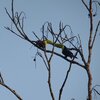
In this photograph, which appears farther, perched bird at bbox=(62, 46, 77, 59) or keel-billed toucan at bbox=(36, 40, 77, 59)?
perched bird at bbox=(62, 46, 77, 59)

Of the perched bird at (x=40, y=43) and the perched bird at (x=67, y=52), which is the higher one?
the perched bird at (x=40, y=43)

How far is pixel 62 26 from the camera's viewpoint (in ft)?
18.0

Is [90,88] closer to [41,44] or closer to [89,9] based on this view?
[41,44]

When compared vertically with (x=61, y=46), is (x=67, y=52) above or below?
below

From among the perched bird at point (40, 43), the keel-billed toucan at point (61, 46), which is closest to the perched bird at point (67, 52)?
the keel-billed toucan at point (61, 46)

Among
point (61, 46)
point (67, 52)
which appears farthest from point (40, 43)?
point (67, 52)

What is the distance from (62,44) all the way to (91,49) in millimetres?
736

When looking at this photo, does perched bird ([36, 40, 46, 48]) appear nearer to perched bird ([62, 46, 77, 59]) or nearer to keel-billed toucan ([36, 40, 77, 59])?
keel-billed toucan ([36, 40, 77, 59])

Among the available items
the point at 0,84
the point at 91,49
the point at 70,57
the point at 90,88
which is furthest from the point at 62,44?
the point at 0,84

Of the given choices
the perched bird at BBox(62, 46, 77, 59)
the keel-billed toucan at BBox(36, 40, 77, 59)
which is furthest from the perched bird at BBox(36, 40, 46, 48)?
the perched bird at BBox(62, 46, 77, 59)

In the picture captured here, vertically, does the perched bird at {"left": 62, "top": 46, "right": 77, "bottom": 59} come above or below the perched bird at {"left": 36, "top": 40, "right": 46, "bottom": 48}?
below

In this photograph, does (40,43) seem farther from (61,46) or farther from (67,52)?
(67,52)

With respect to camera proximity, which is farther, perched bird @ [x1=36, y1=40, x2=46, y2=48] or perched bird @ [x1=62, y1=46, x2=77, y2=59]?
perched bird @ [x1=62, y1=46, x2=77, y2=59]

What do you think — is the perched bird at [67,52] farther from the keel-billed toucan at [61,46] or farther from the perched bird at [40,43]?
the perched bird at [40,43]
